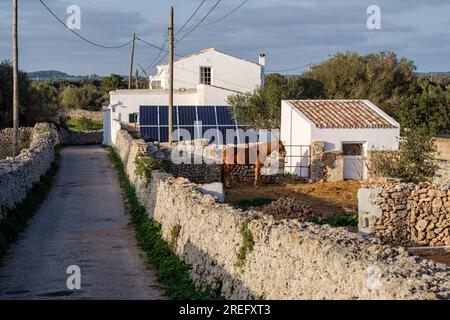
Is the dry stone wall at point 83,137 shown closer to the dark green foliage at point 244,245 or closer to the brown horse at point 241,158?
the brown horse at point 241,158

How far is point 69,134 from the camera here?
2286 inches

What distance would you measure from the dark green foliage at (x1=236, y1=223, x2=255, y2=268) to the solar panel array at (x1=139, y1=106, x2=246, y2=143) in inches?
1215

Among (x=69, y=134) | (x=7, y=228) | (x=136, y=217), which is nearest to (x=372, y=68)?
(x=69, y=134)

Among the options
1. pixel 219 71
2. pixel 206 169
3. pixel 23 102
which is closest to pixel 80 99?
pixel 23 102

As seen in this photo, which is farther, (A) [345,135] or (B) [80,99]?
Result: (B) [80,99]

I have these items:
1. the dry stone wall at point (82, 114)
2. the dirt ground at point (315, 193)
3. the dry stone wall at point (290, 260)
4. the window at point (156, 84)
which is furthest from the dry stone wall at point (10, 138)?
the dry stone wall at point (290, 260)

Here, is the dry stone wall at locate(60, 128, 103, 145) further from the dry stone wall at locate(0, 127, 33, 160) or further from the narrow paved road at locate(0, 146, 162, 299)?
the narrow paved road at locate(0, 146, 162, 299)

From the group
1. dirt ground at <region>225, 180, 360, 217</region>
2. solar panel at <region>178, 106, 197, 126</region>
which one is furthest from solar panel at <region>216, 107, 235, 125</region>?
dirt ground at <region>225, 180, 360, 217</region>

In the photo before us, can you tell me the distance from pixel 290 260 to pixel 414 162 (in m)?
16.1

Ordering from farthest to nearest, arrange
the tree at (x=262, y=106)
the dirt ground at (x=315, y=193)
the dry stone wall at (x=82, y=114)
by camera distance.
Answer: the dry stone wall at (x=82, y=114)
the tree at (x=262, y=106)
the dirt ground at (x=315, y=193)

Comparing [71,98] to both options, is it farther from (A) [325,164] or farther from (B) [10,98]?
(A) [325,164]

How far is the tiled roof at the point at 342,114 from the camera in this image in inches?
1179

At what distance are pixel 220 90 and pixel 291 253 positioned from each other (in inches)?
1601

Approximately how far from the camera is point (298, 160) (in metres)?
30.4
